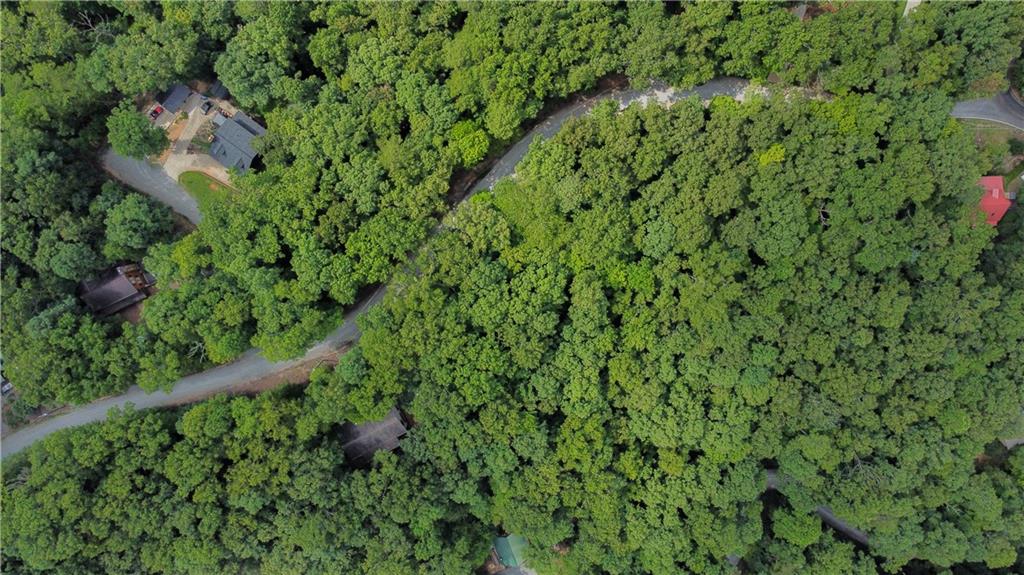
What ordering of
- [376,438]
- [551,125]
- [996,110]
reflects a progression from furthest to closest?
1. [551,125]
2. [376,438]
3. [996,110]

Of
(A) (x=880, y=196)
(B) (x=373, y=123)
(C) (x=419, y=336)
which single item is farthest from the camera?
(B) (x=373, y=123)

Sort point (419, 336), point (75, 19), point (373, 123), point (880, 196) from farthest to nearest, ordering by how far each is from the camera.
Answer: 1. point (75, 19)
2. point (373, 123)
3. point (419, 336)
4. point (880, 196)

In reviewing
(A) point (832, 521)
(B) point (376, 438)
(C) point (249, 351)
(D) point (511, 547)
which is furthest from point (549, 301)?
(A) point (832, 521)

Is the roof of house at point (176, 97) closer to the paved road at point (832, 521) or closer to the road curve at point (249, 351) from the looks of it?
the road curve at point (249, 351)

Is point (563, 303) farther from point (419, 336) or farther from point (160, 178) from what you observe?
point (160, 178)

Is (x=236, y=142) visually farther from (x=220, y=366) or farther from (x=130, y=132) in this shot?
(x=220, y=366)

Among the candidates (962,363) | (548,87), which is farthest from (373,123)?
(962,363)

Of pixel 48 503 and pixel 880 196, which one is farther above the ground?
pixel 880 196
